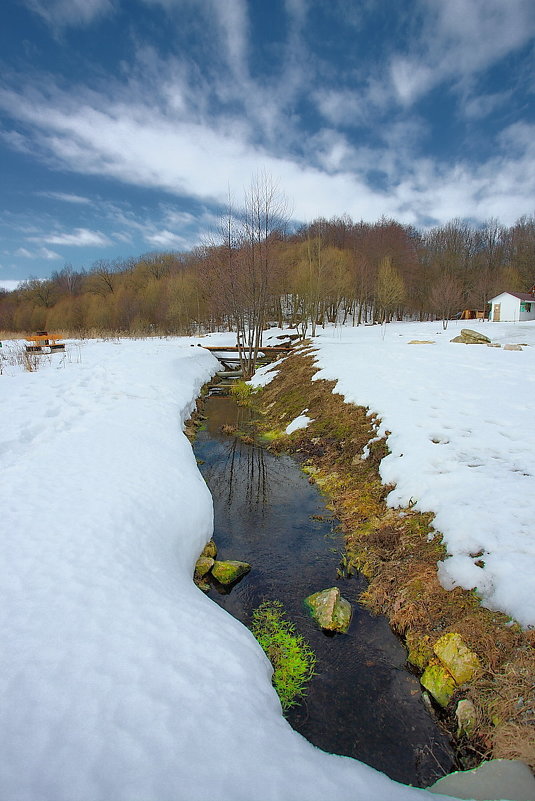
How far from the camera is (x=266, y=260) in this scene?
19.3 meters

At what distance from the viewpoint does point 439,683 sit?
3311 millimetres

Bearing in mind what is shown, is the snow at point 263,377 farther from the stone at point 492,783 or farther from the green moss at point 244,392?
the stone at point 492,783

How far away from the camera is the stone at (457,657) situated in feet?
10.6

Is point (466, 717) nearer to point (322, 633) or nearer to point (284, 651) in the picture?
point (322, 633)

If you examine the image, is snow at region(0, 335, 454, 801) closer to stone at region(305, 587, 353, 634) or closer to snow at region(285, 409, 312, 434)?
stone at region(305, 587, 353, 634)

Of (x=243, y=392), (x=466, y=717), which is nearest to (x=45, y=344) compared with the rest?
(x=243, y=392)

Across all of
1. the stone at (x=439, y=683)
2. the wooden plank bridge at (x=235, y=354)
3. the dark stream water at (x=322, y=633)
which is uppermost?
the wooden plank bridge at (x=235, y=354)

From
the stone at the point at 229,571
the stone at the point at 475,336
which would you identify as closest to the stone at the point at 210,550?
the stone at the point at 229,571

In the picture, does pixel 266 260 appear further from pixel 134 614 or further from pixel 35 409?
pixel 134 614

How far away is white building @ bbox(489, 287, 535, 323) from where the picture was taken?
34.4m

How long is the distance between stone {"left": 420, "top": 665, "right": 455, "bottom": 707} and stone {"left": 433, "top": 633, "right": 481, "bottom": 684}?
0.06 meters

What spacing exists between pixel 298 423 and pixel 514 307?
33.8 metres

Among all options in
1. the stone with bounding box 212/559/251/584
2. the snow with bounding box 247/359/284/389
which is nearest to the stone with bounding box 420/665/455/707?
the stone with bounding box 212/559/251/584

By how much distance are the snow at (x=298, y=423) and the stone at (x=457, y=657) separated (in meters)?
7.45
